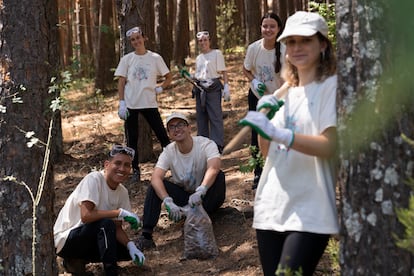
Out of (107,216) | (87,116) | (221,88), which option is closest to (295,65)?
(107,216)

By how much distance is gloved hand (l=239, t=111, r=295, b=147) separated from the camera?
8.75ft

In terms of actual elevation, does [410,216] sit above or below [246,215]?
above

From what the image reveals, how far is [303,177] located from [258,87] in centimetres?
375

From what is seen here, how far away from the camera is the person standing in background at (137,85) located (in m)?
7.85

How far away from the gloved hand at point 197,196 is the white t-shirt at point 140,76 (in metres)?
2.29

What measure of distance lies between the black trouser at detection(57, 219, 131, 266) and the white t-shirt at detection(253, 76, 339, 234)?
267 centimetres

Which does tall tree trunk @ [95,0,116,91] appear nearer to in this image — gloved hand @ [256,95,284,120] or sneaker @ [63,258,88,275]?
sneaker @ [63,258,88,275]

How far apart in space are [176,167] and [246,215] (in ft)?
2.74

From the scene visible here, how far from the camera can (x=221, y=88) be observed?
883 cm

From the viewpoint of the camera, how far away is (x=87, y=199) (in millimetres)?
5473

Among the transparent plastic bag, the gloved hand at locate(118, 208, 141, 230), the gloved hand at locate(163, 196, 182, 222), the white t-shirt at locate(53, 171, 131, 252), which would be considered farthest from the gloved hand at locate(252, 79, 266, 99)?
the gloved hand at locate(118, 208, 141, 230)

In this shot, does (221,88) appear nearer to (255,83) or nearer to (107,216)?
(255,83)

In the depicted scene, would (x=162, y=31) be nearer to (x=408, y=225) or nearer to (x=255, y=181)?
(x=255, y=181)

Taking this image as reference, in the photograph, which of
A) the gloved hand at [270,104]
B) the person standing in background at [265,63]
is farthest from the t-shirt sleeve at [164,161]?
the gloved hand at [270,104]
